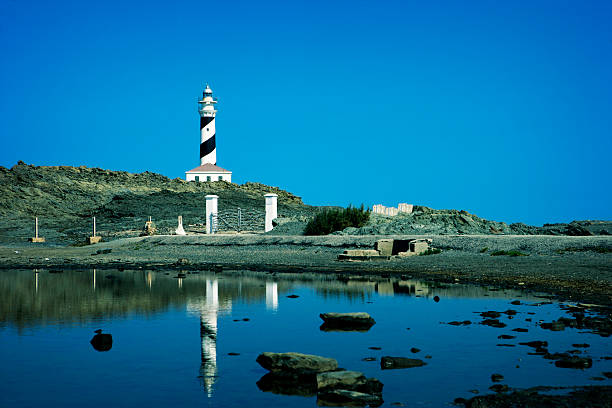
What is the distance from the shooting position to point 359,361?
914cm

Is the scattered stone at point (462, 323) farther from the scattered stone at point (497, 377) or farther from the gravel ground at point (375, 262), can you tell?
the scattered stone at point (497, 377)

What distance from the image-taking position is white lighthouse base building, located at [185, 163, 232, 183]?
78.8 metres

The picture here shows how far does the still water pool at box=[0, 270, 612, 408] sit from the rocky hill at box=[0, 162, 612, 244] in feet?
48.6

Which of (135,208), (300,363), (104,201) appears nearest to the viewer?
(300,363)

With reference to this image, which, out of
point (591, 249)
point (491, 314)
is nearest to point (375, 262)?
point (591, 249)

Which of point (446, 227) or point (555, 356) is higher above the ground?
point (446, 227)

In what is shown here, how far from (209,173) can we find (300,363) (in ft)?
234

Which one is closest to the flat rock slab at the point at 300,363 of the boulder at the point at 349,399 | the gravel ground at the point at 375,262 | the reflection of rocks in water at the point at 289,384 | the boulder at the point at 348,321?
the reflection of rocks in water at the point at 289,384

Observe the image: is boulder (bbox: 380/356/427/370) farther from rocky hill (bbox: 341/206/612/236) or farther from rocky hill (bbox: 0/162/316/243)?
rocky hill (bbox: 0/162/316/243)

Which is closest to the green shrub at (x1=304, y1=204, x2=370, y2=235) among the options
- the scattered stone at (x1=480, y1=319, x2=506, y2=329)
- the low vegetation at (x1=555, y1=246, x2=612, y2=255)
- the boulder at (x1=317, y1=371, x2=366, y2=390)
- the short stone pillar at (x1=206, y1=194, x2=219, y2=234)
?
the short stone pillar at (x1=206, y1=194, x2=219, y2=234)

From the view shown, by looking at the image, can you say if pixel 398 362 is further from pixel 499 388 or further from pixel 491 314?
pixel 491 314

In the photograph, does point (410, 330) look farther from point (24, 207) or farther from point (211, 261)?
point (24, 207)

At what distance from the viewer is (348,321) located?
12.0 m

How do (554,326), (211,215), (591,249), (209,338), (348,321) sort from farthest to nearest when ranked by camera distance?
(211,215), (591,249), (348,321), (209,338), (554,326)
